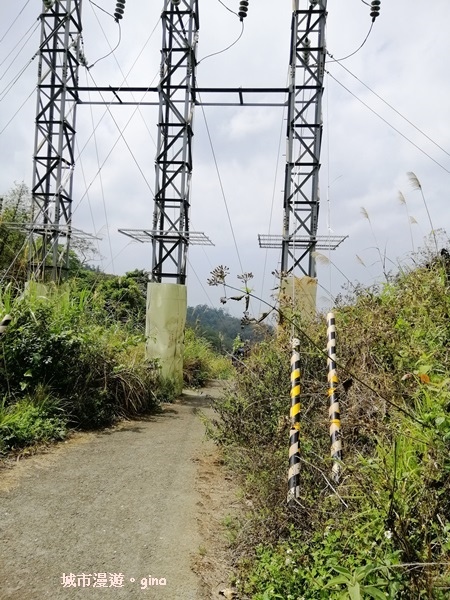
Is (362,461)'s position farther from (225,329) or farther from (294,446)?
(225,329)

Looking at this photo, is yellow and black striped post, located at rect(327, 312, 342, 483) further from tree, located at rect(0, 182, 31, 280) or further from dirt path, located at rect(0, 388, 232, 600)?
tree, located at rect(0, 182, 31, 280)

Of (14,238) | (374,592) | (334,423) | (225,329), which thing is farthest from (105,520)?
(14,238)

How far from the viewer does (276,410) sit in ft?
15.0

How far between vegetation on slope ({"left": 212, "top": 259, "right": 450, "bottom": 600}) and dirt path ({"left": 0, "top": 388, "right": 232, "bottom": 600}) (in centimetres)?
43

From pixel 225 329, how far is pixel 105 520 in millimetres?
4579

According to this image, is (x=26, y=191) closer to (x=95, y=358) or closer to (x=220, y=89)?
(x=220, y=89)

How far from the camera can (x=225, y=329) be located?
768cm

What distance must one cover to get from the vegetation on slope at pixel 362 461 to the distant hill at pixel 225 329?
1.92 feet

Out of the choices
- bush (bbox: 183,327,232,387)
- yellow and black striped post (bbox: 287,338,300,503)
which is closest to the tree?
bush (bbox: 183,327,232,387)

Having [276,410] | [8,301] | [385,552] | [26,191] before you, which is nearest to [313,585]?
[385,552]

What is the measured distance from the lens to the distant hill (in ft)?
18.6

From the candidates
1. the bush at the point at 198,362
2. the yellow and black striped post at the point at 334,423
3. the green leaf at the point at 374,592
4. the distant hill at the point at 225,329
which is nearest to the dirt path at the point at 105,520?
the yellow and black striped post at the point at 334,423

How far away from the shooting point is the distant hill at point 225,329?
568 centimetres

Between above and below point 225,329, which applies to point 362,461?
below
